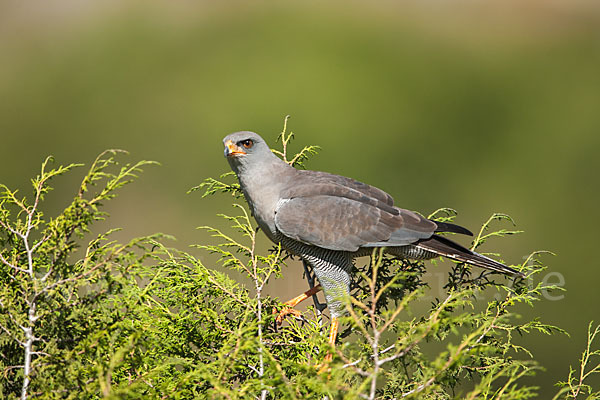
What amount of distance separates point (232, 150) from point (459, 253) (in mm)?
1255

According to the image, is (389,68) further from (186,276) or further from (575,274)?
(186,276)

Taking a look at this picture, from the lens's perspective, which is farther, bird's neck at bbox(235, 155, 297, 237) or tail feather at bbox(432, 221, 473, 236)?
bird's neck at bbox(235, 155, 297, 237)

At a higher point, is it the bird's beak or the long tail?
the bird's beak

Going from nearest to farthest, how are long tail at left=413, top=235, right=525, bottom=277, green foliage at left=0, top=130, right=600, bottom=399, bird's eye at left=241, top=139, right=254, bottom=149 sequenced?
green foliage at left=0, top=130, right=600, bottom=399, long tail at left=413, top=235, right=525, bottom=277, bird's eye at left=241, top=139, right=254, bottom=149

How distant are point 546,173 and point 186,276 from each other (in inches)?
459

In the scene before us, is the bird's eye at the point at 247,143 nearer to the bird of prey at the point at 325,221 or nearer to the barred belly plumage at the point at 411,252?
the bird of prey at the point at 325,221

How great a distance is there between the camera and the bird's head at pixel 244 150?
336 centimetres

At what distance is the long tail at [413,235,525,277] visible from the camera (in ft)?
9.78

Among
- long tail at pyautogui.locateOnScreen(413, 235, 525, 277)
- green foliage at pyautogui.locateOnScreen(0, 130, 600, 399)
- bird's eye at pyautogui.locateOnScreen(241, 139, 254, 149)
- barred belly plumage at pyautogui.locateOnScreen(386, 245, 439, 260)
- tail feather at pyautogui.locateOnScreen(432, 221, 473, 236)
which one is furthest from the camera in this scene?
bird's eye at pyautogui.locateOnScreen(241, 139, 254, 149)

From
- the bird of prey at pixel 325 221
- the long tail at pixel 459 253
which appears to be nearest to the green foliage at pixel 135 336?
the bird of prey at pixel 325 221

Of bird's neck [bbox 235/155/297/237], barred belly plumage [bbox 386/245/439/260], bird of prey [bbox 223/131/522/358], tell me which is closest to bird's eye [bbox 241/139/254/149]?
bird of prey [bbox 223/131/522/358]

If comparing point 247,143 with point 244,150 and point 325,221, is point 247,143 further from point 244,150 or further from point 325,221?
point 325,221

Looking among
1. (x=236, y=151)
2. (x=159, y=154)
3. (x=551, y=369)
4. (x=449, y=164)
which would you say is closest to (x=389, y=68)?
(x=449, y=164)

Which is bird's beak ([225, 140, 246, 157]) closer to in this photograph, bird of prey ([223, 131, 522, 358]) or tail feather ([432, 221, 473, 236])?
bird of prey ([223, 131, 522, 358])
